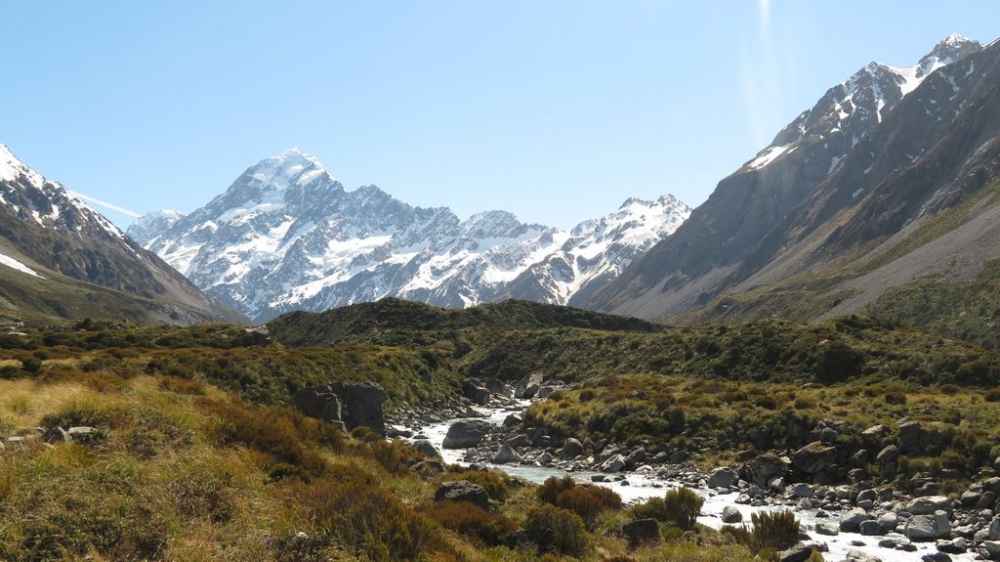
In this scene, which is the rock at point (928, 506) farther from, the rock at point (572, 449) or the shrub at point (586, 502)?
the rock at point (572, 449)

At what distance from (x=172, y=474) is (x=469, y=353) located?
104163 millimetres

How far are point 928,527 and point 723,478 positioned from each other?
9.42m

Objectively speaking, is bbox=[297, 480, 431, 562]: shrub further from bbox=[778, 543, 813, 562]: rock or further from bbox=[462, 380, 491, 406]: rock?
bbox=[462, 380, 491, 406]: rock

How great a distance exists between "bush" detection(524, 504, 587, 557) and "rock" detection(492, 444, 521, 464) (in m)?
21.4

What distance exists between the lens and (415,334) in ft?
441

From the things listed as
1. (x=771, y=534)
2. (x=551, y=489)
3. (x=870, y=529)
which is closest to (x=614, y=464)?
(x=551, y=489)

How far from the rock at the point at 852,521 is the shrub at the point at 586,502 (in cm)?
785

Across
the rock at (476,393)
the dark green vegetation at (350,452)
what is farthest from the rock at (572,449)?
the rock at (476,393)

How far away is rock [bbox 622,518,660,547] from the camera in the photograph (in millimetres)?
17719

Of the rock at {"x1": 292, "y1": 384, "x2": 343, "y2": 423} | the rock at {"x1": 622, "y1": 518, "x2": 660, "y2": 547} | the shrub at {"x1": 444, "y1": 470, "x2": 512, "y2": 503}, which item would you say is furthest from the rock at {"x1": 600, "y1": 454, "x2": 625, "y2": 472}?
the rock at {"x1": 622, "y1": 518, "x2": 660, "y2": 547}

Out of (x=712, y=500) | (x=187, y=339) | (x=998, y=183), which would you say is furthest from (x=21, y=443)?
(x=998, y=183)

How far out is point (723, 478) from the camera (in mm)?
28875

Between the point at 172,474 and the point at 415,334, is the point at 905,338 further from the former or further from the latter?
the point at 415,334

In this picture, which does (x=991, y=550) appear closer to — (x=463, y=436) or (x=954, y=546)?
(x=954, y=546)
